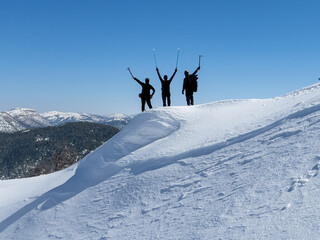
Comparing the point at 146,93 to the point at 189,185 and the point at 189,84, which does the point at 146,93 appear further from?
the point at 189,185

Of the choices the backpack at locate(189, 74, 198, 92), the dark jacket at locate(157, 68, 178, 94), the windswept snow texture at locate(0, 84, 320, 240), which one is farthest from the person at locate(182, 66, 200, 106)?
the windswept snow texture at locate(0, 84, 320, 240)

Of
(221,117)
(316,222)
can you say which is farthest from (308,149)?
(221,117)

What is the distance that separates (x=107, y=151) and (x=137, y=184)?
3008 mm

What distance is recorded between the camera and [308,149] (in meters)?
5.16

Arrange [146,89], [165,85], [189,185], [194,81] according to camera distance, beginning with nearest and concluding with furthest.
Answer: [189,185]
[146,89]
[165,85]
[194,81]

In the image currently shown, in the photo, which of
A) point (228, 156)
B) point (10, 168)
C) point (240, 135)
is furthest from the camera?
point (10, 168)

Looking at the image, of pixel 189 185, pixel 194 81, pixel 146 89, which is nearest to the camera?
pixel 189 185

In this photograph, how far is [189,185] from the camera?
5750 mm

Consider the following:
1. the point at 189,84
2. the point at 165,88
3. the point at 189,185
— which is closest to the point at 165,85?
the point at 165,88

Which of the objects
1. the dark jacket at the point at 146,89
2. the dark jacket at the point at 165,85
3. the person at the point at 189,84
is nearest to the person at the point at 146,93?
the dark jacket at the point at 146,89

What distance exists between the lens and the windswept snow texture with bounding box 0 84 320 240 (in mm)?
3971

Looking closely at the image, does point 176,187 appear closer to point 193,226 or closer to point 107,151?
point 193,226

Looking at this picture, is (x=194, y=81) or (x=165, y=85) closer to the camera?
(x=165, y=85)

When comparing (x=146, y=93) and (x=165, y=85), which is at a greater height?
(x=165, y=85)
